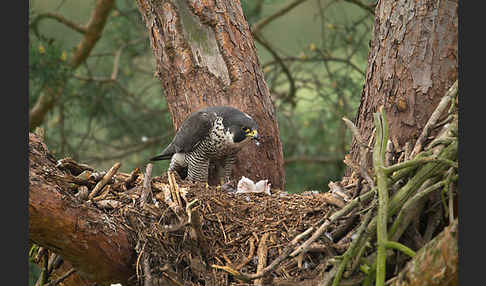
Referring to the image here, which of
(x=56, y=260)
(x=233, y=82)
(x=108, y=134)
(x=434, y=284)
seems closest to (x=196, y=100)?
(x=233, y=82)

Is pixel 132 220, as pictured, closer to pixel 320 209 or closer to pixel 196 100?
pixel 320 209

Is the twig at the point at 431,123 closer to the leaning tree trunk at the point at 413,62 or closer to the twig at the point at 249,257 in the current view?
the leaning tree trunk at the point at 413,62

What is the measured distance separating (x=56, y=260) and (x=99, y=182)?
372mm

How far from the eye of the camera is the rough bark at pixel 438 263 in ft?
5.15

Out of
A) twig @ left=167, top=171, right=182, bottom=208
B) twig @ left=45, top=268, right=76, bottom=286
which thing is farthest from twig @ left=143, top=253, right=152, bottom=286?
twig @ left=45, top=268, right=76, bottom=286

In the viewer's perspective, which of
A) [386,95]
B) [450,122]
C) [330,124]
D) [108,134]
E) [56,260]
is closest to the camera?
[450,122]

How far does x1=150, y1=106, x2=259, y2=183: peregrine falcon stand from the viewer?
10.7 ft

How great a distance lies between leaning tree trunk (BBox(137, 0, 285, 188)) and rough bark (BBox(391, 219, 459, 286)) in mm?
1821

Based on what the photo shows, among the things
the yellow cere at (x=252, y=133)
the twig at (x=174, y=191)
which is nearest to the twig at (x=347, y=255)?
the twig at (x=174, y=191)

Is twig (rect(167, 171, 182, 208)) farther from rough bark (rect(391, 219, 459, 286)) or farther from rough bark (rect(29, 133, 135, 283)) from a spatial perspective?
rough bark (rect(391, 219, 459, 286))

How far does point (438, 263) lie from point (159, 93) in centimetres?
500

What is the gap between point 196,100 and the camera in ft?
11.5

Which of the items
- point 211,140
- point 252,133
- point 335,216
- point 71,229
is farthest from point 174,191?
point 211,140

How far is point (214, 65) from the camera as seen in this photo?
342cm
